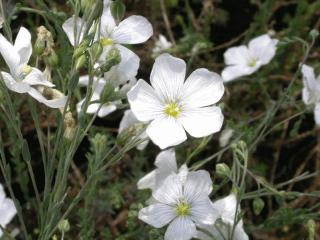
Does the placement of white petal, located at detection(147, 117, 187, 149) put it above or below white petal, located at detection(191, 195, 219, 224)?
above

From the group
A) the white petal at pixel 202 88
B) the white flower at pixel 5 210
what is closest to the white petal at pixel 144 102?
the white petal at pixel 202 88

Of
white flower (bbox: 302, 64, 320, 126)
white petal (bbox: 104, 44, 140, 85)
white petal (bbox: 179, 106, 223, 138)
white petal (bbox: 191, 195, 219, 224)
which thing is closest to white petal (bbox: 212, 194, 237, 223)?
white petal (bbox: 191, 195, 219, 224)

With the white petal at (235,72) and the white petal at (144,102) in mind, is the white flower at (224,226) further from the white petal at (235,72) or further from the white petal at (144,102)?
the white petal at (235,72)

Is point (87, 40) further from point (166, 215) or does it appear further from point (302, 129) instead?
point (302, 129)

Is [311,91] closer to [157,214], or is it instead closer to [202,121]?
[202,121]

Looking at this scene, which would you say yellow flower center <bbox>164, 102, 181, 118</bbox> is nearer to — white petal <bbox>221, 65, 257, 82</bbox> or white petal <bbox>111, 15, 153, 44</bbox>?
white petal <bbox>111, 15, 153, 44</bbox>
